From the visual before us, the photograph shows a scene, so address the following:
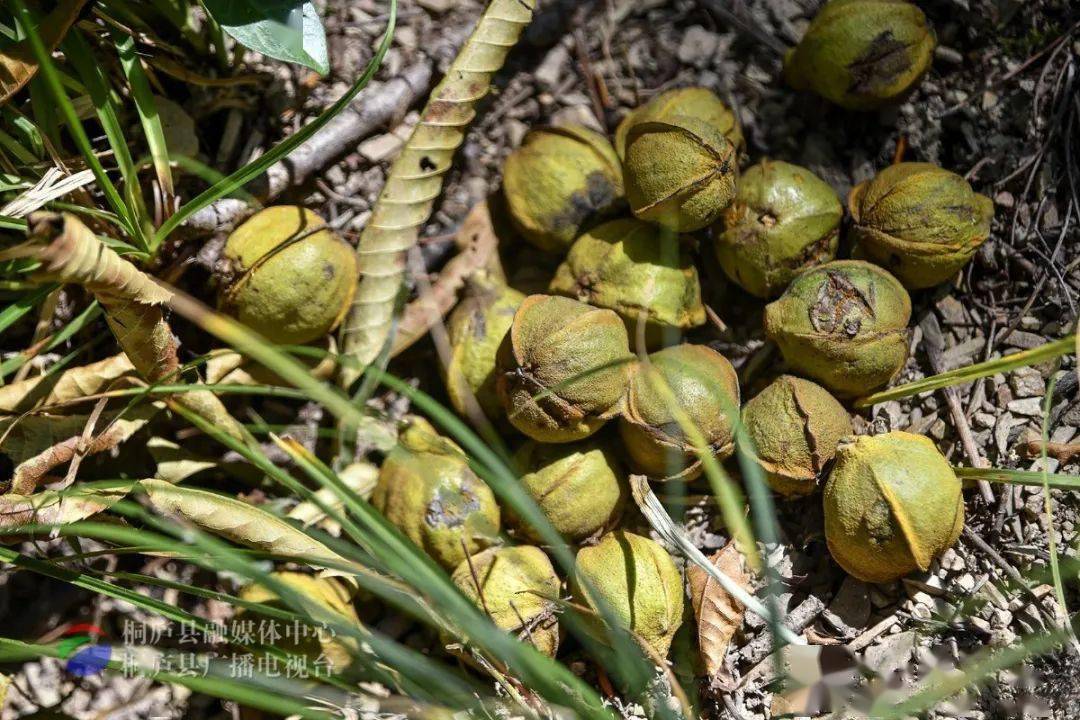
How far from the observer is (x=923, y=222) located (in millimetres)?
2582

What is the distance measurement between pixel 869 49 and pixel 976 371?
3.41ft

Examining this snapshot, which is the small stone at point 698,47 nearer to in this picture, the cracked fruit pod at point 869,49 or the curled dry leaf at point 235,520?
the cracked fruit pod at point 869,49

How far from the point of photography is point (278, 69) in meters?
3.15

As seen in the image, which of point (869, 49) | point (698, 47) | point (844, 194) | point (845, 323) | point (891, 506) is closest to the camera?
point (891, 506)

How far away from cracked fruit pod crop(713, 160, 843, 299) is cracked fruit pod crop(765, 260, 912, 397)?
0.31ft

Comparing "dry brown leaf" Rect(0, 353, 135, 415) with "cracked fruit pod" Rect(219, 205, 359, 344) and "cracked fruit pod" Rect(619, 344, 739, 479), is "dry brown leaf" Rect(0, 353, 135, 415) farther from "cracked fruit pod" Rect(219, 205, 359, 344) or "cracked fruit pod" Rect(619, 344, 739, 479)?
"cracked fruit pod" Rect(619, 344, 739, 479)

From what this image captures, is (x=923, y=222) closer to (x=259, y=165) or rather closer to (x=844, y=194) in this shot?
(x=844, y=194)

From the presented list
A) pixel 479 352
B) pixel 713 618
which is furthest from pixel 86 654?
pixel 713 618

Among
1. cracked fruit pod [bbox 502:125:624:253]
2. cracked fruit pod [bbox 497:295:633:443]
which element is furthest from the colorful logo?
cracked fruit pod [bbox 502:125:624:253]

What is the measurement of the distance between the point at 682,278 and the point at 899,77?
3.04 feet

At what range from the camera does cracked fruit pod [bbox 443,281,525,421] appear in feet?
9.30

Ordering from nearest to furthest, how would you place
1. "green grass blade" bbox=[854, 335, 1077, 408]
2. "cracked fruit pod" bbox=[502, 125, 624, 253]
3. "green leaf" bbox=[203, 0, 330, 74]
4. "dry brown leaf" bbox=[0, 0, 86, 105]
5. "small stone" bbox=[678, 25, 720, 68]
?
→ 1. "green grass blade" bbox=[854, 335, 1077, 408]
2. "dry brown leaf" bbox=[0, 0, 86, 105]
3. "green leaf" bbox=[203, 0, 330, 74]
4. "cracked fruit pod" bbox=[502, 125, 624, 253]
5. "small stone" bbox=[678, 25, 720, 68]

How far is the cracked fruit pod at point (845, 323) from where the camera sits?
2516mm

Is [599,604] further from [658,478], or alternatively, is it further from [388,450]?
[388,450]
